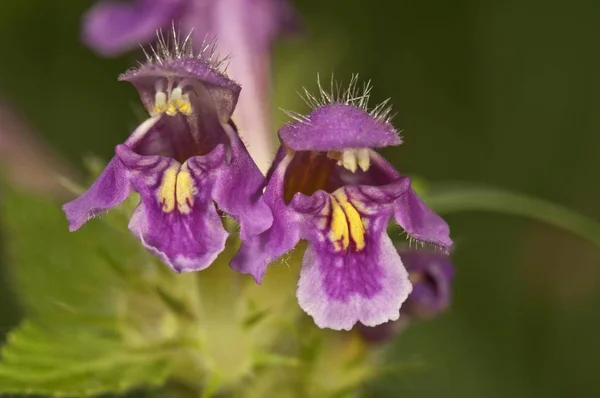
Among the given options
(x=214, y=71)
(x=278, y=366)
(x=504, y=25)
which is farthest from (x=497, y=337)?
(x=214, y=71)

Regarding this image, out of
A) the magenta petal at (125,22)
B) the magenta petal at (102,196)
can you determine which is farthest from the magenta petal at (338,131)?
the magenta petal at (125,22)

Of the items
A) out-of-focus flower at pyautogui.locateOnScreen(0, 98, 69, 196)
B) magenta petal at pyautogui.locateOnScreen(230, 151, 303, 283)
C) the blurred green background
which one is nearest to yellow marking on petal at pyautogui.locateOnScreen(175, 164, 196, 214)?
magenta petal at pyautogui.locateOnScreen(230, 151, 303, 283)

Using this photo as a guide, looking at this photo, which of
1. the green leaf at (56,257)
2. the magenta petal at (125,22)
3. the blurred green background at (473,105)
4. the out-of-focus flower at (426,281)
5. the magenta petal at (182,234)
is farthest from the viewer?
the blurred green background at (473,105)

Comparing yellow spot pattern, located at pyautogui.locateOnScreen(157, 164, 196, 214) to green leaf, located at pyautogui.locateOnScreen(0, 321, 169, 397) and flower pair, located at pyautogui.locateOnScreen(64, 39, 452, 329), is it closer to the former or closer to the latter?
flower pair, located at pyautogui.locateOnScreen(64, 39, 452, 329)

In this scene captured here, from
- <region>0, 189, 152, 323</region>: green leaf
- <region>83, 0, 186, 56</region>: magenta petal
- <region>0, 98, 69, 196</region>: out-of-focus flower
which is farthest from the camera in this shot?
<region>0, 98, 69, 196</region>: out-of-focus flower

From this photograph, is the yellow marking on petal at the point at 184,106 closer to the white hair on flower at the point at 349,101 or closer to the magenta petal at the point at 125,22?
the white hair on flower at the point at 349,101

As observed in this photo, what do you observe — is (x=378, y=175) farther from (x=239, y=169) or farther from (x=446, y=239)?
(x=239, y=169)
